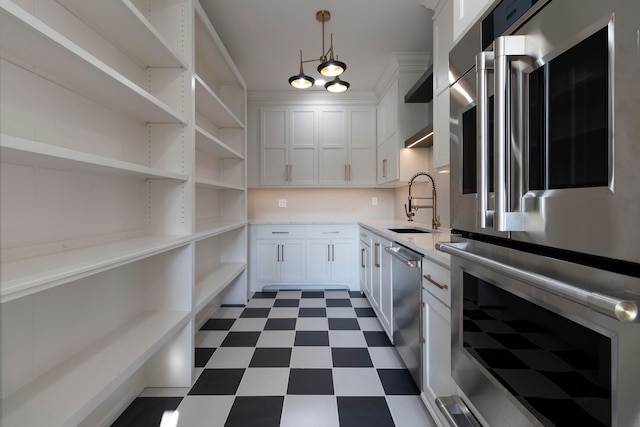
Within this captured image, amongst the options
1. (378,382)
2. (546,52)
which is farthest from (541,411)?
(378,382)

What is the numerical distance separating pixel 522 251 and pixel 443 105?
61.7 inches

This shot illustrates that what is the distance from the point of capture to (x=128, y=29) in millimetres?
1324

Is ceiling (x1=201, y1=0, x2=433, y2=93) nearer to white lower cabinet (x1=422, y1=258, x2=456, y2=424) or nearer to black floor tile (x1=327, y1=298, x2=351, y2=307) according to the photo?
white lower cabinet (x1=422, y1=258, x2=456, y2=424)

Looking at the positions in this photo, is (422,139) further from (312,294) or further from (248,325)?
(248,325)

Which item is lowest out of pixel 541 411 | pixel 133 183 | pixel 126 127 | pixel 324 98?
pixel 541 411

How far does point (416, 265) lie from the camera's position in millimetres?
1521

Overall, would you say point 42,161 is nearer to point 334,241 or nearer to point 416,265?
point 416,265

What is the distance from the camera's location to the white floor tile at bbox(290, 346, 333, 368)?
1.92 m

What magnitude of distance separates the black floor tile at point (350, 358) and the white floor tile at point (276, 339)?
0.38 m

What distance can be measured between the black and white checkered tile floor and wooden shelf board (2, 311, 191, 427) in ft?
1.52

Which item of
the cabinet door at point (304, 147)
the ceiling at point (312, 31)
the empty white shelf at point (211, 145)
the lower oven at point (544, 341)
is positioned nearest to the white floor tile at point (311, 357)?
the lower oven at point (544, 341)

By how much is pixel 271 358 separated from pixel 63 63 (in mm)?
1939

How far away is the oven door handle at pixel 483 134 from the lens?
69 cm

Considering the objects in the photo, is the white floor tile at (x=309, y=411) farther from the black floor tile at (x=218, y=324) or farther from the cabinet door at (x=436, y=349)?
the black floor tile at (x=218, y=324)
